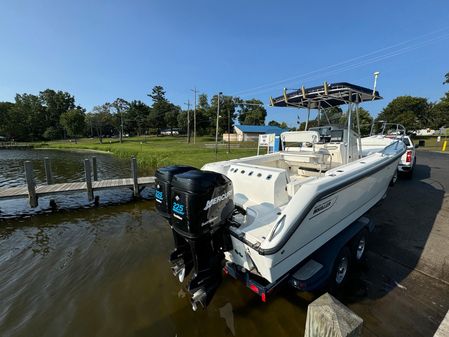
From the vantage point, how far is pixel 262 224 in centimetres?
263

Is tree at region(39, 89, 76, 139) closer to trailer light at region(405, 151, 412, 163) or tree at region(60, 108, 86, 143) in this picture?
tree at region(60, 108, 86, 143)

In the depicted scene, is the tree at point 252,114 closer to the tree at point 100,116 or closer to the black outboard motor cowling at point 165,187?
the tree at point 100,116

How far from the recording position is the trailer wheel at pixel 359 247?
325 centimetres

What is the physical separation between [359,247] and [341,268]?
2.41 feet

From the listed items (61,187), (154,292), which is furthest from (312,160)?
(61,187)

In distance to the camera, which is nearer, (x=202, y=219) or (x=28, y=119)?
(x=202, y=219)

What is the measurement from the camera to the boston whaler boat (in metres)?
2.20

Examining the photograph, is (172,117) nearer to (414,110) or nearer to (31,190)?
(31,190)

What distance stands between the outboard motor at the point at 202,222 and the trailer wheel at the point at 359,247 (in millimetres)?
2033

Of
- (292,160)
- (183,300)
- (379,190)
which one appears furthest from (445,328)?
(292,160)

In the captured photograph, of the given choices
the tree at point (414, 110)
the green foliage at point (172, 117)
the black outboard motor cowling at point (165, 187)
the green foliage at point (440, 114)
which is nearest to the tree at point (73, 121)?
the green foliage at point (172, 117)

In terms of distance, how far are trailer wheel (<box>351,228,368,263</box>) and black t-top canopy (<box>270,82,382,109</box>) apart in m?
2.56

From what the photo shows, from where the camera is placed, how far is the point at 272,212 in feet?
9.71

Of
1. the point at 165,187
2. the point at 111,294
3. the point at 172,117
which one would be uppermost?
the point at 172,117
